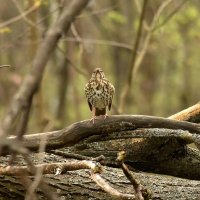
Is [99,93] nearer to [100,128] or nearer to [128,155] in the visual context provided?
[128,155]

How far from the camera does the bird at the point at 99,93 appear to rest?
21.0ft

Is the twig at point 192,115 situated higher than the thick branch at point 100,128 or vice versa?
the twig at point 192,115

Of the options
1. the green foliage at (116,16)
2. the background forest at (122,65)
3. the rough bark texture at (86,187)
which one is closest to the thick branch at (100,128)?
the rough bark texture at (86,187)

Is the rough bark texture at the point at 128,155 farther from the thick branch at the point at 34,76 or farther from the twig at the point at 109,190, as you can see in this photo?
the thick branch at the point at 34,76

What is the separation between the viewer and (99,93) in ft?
21.0

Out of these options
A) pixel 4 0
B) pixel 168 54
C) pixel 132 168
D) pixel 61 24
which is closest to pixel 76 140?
pixel 132 168

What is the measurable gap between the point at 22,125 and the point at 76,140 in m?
3.56

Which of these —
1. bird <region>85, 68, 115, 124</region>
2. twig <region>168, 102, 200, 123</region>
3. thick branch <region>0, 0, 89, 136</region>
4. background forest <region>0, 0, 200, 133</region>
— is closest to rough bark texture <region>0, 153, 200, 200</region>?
twig <region>168, 102, 200, 123</region>

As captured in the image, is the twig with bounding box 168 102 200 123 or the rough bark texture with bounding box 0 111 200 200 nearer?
the rough bark texture with bounding box 0 111 200 200

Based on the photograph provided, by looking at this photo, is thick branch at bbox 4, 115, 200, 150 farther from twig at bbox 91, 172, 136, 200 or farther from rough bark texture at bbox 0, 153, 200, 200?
twig at bbox 91, 172, 136, 200

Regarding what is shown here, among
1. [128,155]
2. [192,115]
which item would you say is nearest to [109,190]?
[128,155]

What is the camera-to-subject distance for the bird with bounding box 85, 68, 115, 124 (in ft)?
21.0

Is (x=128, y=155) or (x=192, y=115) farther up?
(x=192, y=115)

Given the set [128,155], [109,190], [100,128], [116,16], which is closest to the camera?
[109,190]
